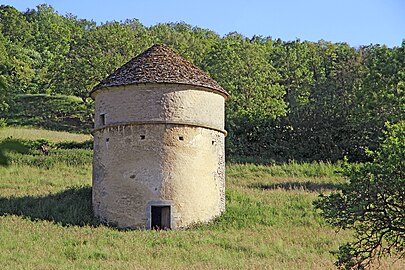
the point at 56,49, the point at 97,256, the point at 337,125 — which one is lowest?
the point at 97,256

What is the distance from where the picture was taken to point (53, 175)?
26906mm

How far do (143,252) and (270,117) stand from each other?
2198cm

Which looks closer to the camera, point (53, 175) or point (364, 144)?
point (53, 175)

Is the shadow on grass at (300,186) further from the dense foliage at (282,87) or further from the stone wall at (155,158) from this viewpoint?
the stone wall at (155,158)

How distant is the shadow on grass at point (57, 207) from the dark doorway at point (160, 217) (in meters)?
2.01

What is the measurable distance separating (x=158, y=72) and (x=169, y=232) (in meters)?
5.80

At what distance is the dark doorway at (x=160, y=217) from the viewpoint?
19.7 metres

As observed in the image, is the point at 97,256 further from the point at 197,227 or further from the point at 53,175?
the point at 53,175

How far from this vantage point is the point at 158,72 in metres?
20.3

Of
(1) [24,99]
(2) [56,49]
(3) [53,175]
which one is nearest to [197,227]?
(3) [53,175]

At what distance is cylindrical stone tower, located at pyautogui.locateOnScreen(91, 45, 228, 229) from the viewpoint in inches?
771

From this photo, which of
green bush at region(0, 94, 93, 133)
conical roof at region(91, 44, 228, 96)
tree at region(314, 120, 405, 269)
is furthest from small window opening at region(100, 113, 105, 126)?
green bush at region(0, 94, 93, 133)

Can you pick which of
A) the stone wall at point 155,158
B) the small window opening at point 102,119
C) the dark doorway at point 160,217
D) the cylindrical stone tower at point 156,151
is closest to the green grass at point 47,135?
the small window opening at point 102,119

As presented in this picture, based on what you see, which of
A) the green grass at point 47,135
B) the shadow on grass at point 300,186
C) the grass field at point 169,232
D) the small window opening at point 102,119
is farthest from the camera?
the green grass at point 47,135
